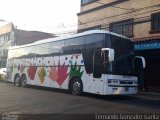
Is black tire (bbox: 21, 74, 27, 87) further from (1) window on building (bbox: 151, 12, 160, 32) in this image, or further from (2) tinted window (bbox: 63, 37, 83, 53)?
(1) window on building (bbox: 151, 12, 160, 32)

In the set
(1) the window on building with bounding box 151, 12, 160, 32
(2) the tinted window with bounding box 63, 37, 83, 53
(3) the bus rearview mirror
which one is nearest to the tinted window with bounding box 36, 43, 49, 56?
(2) the tinted window with bounding box 63, 37, 83, 53

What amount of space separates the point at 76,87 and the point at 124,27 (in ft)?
30.0

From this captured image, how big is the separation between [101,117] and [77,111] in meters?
1.52

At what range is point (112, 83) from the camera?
1543 cm

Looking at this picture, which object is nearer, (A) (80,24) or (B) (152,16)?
(B) (152,16)

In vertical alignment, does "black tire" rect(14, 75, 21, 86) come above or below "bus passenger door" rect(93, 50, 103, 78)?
below

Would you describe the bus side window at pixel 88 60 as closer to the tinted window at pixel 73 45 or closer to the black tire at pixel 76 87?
the tinted window at pixel 73 45

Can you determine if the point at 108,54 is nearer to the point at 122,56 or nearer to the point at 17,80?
the point at 122,56

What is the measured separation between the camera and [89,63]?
650 inches

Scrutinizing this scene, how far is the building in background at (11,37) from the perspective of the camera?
152ft

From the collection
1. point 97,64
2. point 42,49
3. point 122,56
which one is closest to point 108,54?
point 97,64

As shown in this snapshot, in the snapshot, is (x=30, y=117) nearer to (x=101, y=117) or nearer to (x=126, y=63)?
(x=101, y=117)

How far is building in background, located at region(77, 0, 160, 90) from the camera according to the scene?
2152 cm

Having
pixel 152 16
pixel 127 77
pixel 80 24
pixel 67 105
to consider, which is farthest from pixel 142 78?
pixel 67 105
